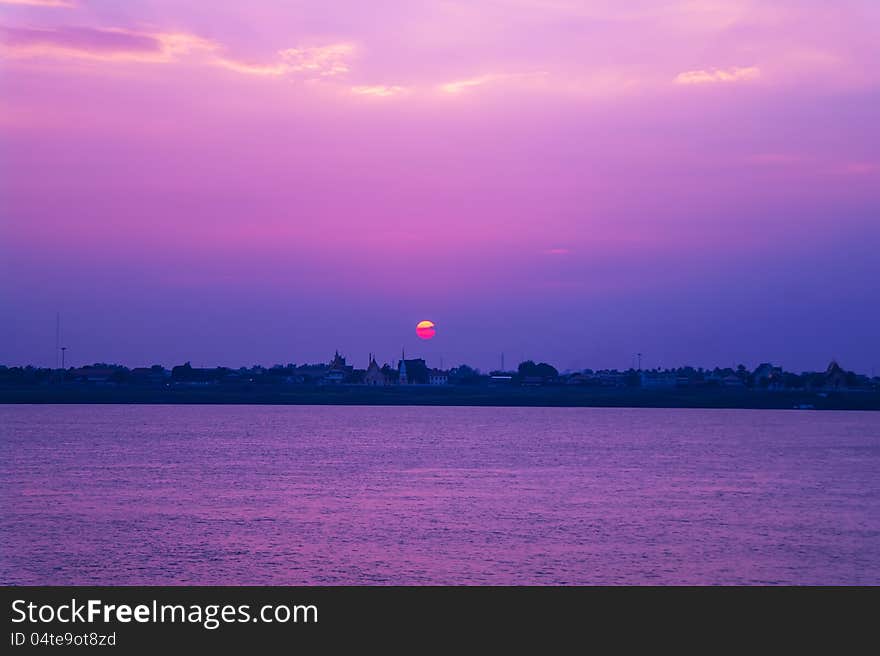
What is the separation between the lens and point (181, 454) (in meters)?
80.5

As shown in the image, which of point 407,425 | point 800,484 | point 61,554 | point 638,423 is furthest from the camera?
point 638,423

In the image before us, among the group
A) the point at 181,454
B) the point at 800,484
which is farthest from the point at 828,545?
the point at 181,454

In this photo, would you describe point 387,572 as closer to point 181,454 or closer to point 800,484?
point 800,484

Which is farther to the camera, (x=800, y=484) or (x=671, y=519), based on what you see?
(x=800, y=484)

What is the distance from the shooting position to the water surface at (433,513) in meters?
30.8

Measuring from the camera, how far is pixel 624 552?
33.6m

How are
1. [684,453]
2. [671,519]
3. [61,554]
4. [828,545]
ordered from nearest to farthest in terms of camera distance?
[61,554] → [828,545] → [671,519] → [684,453]

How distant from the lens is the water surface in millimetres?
30844

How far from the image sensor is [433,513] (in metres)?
43.7

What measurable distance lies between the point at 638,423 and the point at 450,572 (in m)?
119
